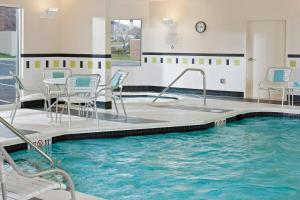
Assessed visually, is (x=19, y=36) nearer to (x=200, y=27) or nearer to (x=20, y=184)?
(x=200, y=27)

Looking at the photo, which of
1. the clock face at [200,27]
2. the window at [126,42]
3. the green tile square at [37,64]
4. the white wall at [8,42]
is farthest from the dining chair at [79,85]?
the window at [126,42]

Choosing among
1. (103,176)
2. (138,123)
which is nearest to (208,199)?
(103,176)

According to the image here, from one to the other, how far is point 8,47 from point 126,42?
470 cm

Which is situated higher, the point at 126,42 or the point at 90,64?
the point at 126,42

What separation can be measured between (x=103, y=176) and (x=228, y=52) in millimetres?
7783

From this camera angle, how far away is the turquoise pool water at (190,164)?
5660 mm

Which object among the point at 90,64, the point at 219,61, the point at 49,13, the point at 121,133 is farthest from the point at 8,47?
the point at 219,61

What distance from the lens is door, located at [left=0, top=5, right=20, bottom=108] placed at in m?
10.3

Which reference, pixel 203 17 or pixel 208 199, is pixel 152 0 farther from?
pixel 208 199

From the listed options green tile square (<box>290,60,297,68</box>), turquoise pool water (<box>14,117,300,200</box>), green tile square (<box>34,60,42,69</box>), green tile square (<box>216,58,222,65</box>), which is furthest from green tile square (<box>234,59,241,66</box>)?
green tile square (<box>34,60,42,69</box>)

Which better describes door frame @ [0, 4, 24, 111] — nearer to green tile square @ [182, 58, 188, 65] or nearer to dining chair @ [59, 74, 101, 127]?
dining chair @ [59, 74, 101, 127]

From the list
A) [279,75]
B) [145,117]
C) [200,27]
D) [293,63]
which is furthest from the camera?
[200,27]

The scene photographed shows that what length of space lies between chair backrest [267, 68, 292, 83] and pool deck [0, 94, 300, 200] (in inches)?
25.6

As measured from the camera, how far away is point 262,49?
42.3ft
